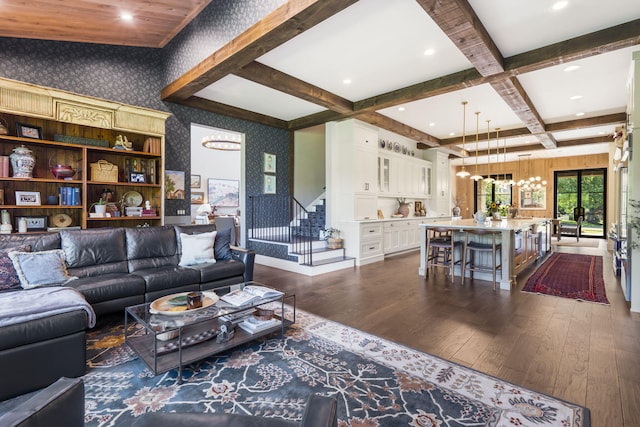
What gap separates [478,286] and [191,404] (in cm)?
420

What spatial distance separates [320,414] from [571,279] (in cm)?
586

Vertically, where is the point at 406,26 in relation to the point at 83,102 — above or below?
above

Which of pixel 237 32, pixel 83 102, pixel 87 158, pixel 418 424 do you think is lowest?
pixel 418 424

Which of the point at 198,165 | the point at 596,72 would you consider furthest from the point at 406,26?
the point at 198,165

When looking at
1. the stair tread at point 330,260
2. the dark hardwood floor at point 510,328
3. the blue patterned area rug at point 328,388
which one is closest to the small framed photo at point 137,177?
the dark hardwood floor at point 510,328

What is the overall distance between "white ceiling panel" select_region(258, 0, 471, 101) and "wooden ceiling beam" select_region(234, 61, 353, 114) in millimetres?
91

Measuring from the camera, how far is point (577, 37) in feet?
11.8

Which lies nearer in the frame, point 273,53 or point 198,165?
point 273,53

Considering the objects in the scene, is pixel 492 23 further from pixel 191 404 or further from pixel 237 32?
pixel 191 404

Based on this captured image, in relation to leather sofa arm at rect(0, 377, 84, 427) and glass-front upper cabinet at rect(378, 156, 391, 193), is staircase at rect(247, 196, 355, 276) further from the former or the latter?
leather sofa arm at rect(0, 377, 84, 427)

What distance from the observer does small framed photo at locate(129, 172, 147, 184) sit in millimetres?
4727

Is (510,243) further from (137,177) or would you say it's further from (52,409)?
(137,177)

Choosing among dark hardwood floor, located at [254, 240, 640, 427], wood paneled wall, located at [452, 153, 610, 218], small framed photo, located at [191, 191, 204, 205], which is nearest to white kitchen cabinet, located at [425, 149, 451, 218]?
wood paneled wall, located at [452, 153, 610, 218]

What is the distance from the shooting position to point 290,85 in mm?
4684
